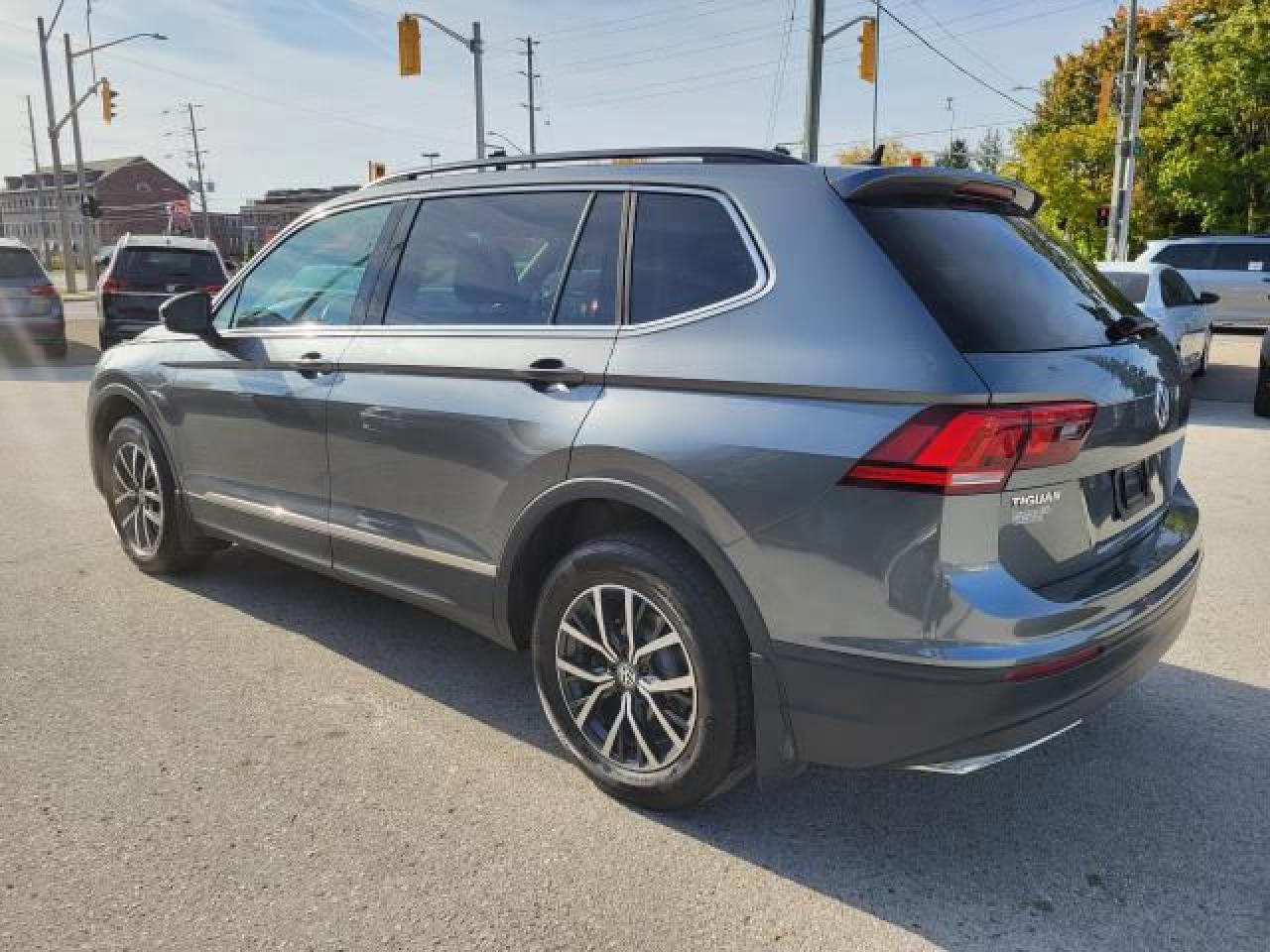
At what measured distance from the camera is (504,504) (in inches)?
123

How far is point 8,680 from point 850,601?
318cm

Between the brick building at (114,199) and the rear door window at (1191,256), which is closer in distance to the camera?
the rear door window at (1191,256)

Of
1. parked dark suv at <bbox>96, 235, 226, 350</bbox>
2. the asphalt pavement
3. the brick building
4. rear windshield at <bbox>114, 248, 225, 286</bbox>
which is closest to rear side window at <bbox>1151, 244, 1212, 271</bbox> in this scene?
rear windshield at <bbox>114, 248, 225, 286</bbox>

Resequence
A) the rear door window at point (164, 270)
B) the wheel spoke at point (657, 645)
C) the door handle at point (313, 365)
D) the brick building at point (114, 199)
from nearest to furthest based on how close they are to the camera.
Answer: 1. the wheel spoke at point (657, 645)
2. the door handle at point (313, 365)
3. the rear door window at point (164, 270)
4. the brick building at point (114, 199)

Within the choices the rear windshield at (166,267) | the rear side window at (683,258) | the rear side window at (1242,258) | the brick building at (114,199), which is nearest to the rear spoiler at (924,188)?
the rear side window at (683,258)

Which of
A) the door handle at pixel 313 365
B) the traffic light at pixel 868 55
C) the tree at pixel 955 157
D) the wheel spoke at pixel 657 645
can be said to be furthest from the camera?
the tree at pixel 955 157

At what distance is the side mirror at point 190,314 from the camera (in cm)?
426

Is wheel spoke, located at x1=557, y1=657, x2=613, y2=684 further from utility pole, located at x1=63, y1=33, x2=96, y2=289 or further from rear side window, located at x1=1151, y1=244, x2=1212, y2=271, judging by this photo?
utility pole, located at x1=63, y1=33, x2=96, y2=289

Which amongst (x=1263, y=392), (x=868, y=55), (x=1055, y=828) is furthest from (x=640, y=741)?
(x=868, y=55)

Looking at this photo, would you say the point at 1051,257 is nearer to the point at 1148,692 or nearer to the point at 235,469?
the point at 1148,692

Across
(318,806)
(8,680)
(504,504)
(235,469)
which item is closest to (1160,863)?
(504,504)

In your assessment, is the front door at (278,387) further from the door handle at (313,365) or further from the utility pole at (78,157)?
the utility pole at (78,157)

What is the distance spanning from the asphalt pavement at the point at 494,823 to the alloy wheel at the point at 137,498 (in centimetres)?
67

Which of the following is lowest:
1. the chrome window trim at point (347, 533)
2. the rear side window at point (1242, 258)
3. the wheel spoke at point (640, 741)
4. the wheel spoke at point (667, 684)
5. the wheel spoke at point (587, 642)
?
the wheel spoke at point (640, 741)
